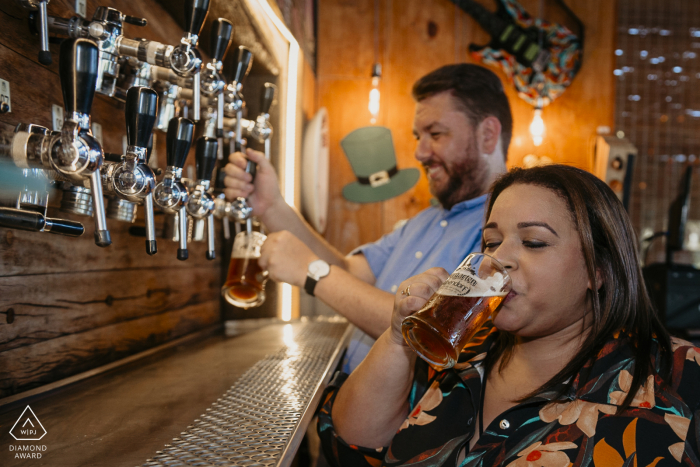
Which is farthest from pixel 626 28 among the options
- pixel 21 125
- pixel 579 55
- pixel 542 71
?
pixel 21 125

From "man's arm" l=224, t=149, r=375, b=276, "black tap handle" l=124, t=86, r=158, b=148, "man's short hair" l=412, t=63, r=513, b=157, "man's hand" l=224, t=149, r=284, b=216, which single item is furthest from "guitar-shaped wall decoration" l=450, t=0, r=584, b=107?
"black tap handle" l=124, t=86, r=158, b=148

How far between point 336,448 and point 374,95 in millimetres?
2951

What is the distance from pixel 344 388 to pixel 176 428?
426 millimetres

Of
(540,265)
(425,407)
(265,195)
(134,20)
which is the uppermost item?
(134,20)

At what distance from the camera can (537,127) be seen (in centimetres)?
363

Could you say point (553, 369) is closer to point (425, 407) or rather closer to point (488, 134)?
point (425, 407)

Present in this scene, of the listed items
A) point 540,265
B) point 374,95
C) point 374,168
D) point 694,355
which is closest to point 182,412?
point 540,265

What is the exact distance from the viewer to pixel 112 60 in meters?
1.03

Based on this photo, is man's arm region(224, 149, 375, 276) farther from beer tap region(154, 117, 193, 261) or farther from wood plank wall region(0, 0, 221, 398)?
beer tap region(154, 117, 193, 261)

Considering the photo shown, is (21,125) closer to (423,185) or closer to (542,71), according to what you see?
(423,185)

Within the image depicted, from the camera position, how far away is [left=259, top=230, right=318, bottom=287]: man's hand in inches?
56.7

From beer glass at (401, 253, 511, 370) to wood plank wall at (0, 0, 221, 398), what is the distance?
73cm

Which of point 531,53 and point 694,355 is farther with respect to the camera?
point 531,53

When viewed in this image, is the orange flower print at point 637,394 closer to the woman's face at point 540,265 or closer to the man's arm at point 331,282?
the woman's face at point 540,265
